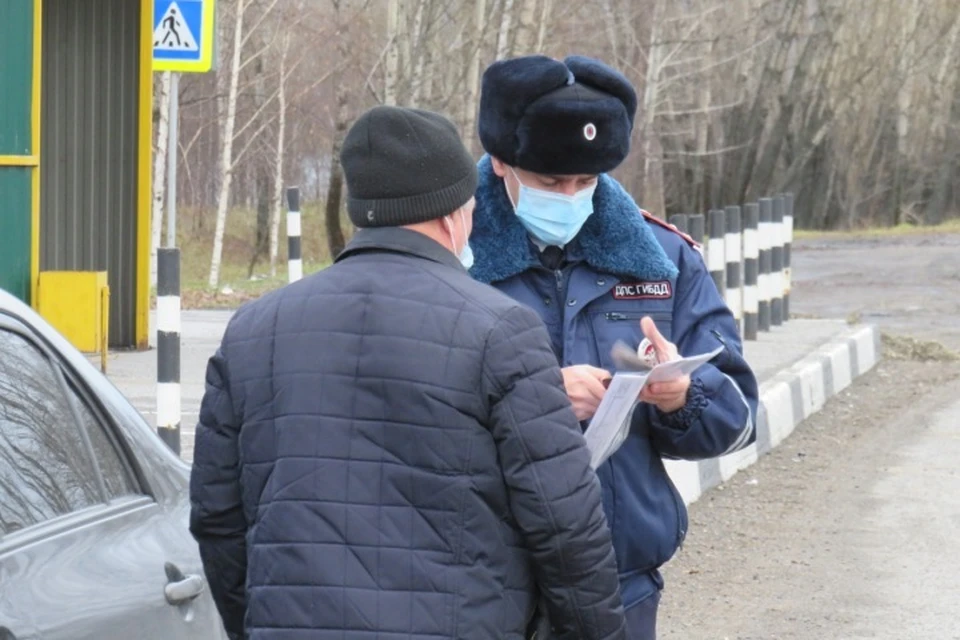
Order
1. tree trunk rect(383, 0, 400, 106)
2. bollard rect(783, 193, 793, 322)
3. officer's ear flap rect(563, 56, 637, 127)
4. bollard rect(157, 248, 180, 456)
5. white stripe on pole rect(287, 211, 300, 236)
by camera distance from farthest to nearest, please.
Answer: tree trunk rect(383, 0, 400, 106) < bollard rect(783, 193, 793, 322) < white stripe on pole rect(287, 211, 300, 236) < bollard rect(157, 248, 180, 456) < officer's ear flap rect(563, 56, 637, 127)

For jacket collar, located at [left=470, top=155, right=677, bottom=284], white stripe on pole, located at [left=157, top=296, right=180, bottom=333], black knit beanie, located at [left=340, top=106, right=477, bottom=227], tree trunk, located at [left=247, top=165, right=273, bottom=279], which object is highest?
black knit beanie, located at [left=340, top=106, right=477, bottom=227]

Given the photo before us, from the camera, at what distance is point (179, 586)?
330cm

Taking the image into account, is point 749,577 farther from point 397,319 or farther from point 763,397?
point 397,319

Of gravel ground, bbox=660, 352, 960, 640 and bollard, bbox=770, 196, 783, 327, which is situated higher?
bollard, bbox=770, 196, 783, 327

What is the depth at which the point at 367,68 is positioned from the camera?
37.2 metres

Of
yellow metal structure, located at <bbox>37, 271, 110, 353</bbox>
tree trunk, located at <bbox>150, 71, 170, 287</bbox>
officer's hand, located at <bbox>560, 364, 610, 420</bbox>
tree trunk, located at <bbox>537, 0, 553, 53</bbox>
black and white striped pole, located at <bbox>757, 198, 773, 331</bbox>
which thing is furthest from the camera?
tree trunk, located at <bbox>537, 0, 553, 53</bbox>

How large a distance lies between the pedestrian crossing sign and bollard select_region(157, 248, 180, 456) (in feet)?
14.4

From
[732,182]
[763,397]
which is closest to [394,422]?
[763,397]

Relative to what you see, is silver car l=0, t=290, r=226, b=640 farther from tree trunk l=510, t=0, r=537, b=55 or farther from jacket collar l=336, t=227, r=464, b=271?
tree trunk l=510, t=0, r=537, b=55

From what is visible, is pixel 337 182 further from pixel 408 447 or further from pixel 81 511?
pixel 408 447

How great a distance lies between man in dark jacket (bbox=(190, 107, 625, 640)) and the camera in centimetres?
262

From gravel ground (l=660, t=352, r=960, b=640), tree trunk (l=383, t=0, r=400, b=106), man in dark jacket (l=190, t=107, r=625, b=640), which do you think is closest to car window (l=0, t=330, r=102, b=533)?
man in dark jacket (l=190, t=107, r=625, b=640)

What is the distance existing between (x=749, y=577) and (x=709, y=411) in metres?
4.05

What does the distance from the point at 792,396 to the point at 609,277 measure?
25.4 feet
